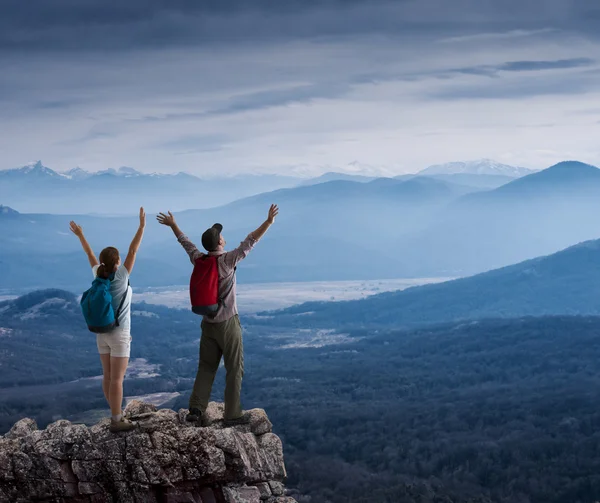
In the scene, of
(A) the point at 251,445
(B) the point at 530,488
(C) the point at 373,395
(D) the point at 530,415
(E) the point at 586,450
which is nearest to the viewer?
(A) the point at 251,445

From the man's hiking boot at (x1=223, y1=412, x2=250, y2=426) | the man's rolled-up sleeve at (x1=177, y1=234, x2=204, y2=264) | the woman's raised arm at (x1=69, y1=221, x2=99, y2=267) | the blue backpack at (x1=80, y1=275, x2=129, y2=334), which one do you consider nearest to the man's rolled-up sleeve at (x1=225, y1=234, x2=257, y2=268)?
the man's rolled-up sleeve at (x1=177, y1=234, x2=204, y2=264)

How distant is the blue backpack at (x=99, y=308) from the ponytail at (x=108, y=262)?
0.19 m

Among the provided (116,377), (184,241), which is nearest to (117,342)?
(116,377)

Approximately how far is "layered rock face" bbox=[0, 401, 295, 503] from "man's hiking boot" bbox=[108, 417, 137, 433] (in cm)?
13

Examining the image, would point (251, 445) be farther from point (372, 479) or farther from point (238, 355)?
point (372, 479)

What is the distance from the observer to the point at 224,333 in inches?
925

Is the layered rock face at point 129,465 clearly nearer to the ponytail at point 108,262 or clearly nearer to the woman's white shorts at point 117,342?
the woman's white shorts at point 117,342

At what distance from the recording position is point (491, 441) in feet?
472

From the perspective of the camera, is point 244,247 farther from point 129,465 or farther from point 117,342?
point 129,465

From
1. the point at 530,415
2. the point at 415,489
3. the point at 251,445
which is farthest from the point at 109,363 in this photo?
the point at 530,415

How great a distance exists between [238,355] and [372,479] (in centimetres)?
10157

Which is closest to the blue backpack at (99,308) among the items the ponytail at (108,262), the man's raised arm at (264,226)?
the ponytail at (108,262)

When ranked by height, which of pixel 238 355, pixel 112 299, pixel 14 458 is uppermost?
pixel 112 299

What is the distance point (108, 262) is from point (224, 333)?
343 centimetres
